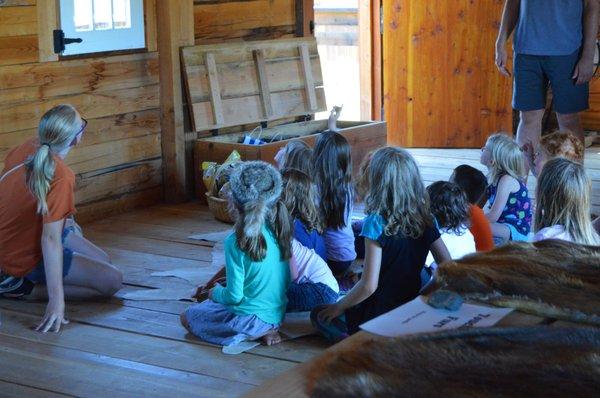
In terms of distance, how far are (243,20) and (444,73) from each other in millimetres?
1950

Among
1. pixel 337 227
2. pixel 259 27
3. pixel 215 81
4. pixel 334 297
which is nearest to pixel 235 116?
pixel 215 81

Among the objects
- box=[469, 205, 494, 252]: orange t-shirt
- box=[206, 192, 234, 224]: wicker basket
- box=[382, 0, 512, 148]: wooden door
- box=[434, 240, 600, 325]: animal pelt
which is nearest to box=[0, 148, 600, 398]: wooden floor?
box=[206, 192, 234, 224]: wicker basket

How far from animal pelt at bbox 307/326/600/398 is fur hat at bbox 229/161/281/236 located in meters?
2.00

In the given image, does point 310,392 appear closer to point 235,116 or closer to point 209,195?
point 209,195

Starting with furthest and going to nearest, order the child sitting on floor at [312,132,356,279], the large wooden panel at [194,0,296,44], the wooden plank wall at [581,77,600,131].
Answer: the wooden plank wall at [581,77,600,131] → the large wooden panel at [194,0,296,44] → the child sitting on floor at [312,132,356,279]

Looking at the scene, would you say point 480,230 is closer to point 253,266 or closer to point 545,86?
point 253,266

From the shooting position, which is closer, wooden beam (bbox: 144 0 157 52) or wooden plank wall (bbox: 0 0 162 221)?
wooden plank wall (bbox: 0 0 162 221)

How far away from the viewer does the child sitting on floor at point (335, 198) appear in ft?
14.5

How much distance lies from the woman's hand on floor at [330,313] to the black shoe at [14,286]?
4.56 feet

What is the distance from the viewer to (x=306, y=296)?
3.89 meters

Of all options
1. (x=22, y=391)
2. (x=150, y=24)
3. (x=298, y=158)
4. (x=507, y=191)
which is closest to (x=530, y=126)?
(x=507, y=191)

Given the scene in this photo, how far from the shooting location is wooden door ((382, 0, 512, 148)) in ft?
25.6

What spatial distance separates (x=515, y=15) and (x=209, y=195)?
7.25 ft

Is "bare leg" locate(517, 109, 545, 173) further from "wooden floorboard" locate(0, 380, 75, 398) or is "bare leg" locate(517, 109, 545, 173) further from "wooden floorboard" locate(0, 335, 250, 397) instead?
"wooden floorboard" locate(0, 380, 75, 398)
